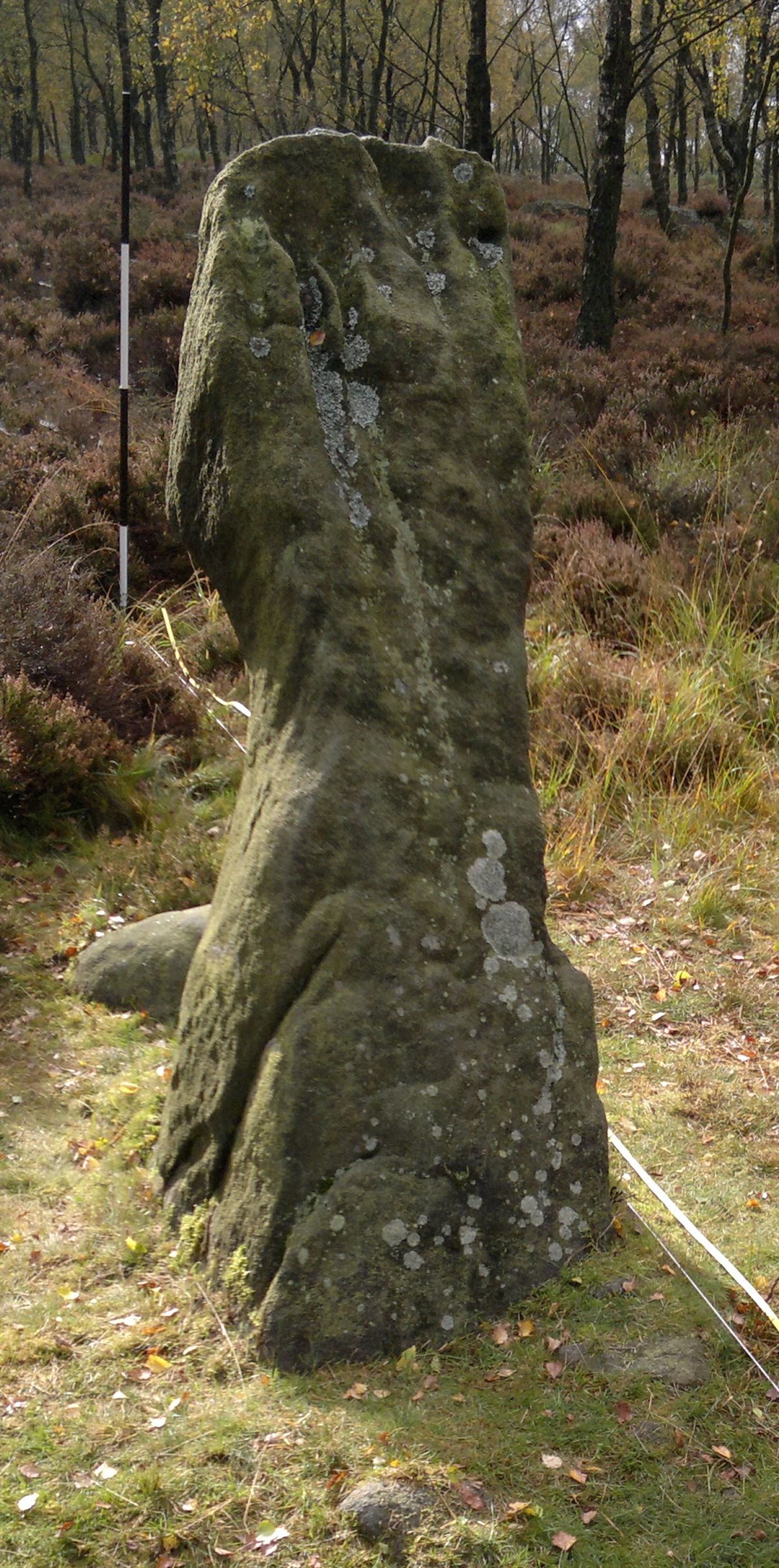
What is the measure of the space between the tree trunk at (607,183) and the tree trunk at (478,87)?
1057mm

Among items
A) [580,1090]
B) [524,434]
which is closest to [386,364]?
[524,434]

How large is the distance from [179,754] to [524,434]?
3.63m

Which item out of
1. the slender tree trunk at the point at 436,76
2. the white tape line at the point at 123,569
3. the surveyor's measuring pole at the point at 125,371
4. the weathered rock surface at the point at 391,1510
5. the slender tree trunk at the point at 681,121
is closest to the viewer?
the weathered rock surface at the point at 391,1510

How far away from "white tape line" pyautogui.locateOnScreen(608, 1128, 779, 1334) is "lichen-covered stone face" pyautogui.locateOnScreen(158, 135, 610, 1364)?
0.38 metres

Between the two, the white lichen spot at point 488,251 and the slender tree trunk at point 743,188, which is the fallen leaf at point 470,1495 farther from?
the slender tree trunk at point 743,188

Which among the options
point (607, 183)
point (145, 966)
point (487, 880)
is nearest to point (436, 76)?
point (607, 183)

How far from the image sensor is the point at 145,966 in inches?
177

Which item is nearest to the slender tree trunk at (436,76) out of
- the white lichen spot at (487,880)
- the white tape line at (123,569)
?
the white tape line at (123,569)

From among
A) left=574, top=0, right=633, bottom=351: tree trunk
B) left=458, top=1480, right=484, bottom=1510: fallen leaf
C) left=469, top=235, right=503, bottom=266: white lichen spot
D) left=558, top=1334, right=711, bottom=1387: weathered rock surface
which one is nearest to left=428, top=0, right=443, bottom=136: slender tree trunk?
left=574, top=0, right=633, bottom=351: tree trunk

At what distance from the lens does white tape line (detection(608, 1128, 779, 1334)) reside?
119 inches

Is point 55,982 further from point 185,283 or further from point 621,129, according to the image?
point 185,283

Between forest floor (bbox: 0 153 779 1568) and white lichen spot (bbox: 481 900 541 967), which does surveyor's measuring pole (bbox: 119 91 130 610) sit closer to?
forest floor (bbox: 0 153 779 1568)

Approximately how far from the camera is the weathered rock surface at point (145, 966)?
14.6 feet

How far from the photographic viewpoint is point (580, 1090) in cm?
303
